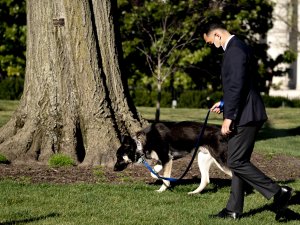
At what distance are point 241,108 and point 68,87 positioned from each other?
4764 millimetres

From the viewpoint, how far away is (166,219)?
6.99 metres

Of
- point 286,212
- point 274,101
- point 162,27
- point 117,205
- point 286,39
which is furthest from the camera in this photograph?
point 286,39

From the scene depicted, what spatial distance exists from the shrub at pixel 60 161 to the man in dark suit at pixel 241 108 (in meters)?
4.10

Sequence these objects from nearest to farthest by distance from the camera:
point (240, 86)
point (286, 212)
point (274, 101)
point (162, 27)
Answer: point (240, 86) < point (286, 212) < point (162, 27) < point (274, 101)

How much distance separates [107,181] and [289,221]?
10.3ft

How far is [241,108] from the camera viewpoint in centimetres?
661

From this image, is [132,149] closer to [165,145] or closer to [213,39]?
[165,145]

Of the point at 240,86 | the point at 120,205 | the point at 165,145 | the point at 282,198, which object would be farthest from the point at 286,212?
the point at 165,145

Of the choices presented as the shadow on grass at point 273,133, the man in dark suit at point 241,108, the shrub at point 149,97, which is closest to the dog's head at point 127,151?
the man in dark suit at point 241,108

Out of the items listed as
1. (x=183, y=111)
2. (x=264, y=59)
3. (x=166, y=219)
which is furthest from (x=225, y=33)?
(x=264, y=59)

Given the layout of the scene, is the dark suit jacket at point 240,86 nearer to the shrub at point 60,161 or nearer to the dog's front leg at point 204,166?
the dog's front leg at point 204,166

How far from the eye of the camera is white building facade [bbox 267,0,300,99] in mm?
39947

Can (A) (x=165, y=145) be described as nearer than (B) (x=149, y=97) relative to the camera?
Yes

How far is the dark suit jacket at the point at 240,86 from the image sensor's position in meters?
6.48
